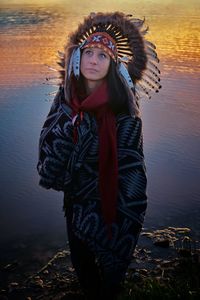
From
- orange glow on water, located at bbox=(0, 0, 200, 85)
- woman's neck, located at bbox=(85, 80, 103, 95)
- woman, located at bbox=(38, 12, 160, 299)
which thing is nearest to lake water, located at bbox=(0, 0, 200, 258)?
orange glow on water, located at bbox=(0, 0, 200, 85)

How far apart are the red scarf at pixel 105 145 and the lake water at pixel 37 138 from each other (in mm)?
2199

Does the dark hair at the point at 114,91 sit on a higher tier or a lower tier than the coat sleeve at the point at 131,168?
higher

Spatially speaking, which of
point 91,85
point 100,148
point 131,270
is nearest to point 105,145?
point 100,148

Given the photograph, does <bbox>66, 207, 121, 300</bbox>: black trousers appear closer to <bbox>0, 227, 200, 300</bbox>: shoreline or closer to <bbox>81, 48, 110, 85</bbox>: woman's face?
<bbox>0, 227, 200, 300</bbox>: shoreline

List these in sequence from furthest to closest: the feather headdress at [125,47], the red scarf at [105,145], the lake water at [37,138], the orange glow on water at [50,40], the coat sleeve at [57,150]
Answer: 1. the orange glow on water at [50,40]
2. the lake water at [37,138]
3. the feather headdress at [125,47]
4. the coat sleeve at [57,150]
5. the red scarf at [105,145]

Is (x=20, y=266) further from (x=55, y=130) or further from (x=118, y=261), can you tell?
(x=55, y=130)

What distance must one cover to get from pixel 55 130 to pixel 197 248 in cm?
263

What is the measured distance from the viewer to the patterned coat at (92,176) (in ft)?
12.7

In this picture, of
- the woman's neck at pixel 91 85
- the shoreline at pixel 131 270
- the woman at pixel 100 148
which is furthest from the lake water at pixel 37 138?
the woman's neck at pixel 91 85

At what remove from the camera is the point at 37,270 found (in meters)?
5.31

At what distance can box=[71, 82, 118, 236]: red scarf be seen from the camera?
12.5 ft

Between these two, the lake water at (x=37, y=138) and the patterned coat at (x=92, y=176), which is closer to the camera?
the patterned coat at (x=92, y=176)

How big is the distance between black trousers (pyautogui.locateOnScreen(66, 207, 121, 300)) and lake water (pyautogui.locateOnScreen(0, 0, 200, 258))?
1643 millimetres

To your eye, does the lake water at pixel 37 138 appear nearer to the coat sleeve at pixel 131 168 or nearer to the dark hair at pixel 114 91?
the coat sleeve at pixel 131 168
